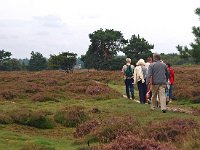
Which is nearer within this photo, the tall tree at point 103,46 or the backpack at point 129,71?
the backpack at point 129,71

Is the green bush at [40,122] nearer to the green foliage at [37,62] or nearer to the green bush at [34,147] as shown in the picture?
the green bush at [34,147]

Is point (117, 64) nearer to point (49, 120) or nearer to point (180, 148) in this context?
point (49, 120)

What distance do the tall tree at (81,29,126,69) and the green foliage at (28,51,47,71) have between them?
3274 centimetres

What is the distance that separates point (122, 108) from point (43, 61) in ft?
360

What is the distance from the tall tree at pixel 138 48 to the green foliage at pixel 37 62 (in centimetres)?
3965

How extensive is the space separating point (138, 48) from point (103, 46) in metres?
8.40

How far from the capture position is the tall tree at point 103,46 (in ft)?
304

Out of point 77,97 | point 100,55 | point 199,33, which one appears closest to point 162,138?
point 199,33

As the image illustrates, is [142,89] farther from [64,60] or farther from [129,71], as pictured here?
[64,60]

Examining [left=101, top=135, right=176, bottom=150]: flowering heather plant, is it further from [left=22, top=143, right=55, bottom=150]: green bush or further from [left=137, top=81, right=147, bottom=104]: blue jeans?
[left=137, top=81, right=147, bottom=104]: blue jeans

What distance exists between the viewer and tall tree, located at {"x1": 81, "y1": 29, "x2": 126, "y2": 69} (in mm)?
92562

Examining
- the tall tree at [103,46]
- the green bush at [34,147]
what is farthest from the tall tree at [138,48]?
the green bush at [34,147]

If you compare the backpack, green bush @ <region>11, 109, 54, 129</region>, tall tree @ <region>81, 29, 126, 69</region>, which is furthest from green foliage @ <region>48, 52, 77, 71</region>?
green bush @ <region>11, 109, 54, 129</region>

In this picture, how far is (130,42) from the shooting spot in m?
93.0
